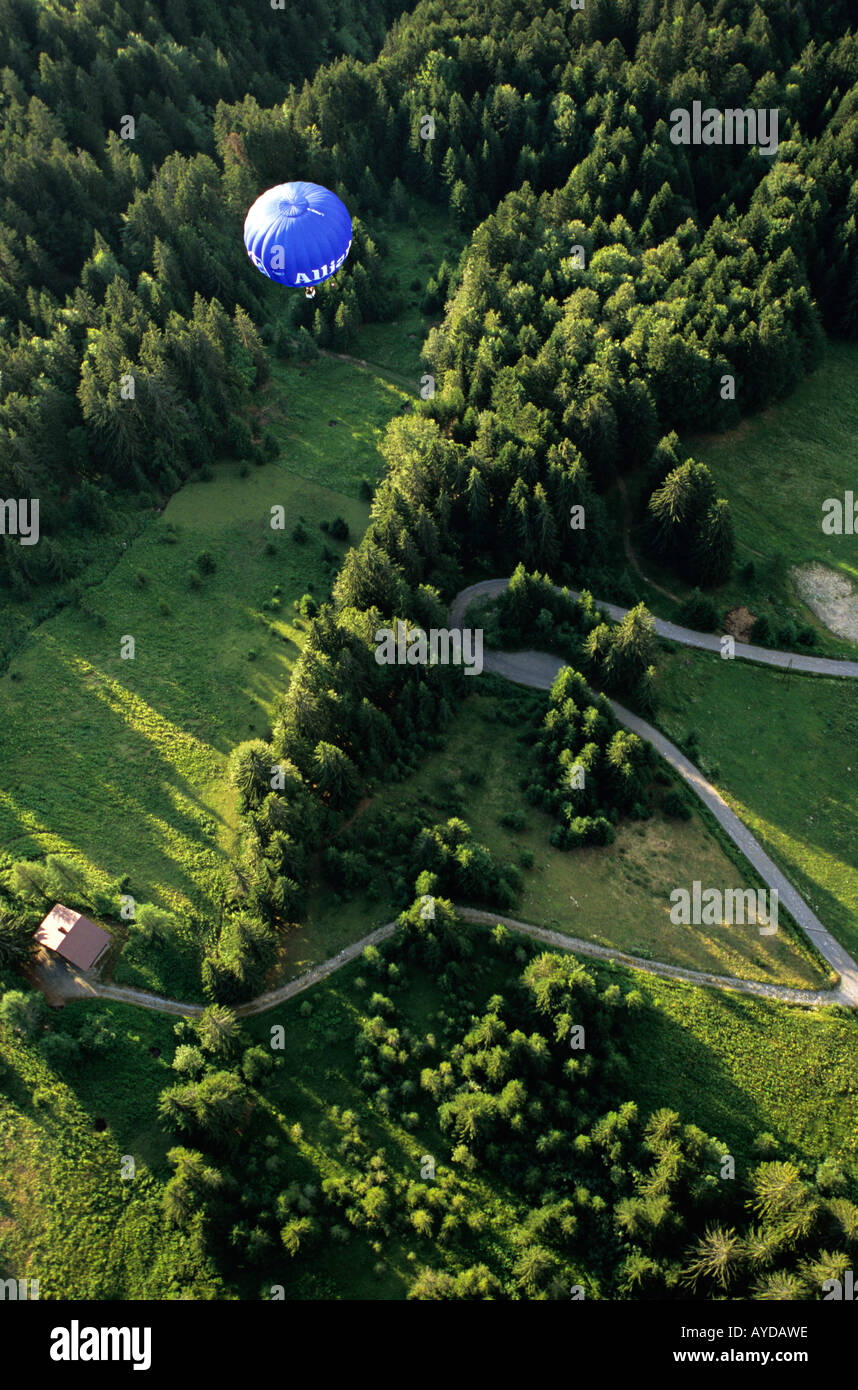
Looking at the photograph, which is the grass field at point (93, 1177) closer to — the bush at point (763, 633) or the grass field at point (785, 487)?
the bush at point (763, 633)

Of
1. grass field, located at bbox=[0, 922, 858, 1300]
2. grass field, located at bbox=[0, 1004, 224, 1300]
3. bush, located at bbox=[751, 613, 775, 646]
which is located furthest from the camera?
bush, located at bbox=[751, 613, 775, 646]

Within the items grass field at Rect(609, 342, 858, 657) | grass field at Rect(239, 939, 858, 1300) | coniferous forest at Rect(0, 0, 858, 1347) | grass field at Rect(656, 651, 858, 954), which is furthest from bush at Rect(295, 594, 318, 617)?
grass field at Rect(239, 939, 858, 1300)

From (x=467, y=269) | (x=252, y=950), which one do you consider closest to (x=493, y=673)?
(x=252, y=950)

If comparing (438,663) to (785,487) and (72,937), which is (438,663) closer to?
(72,937)

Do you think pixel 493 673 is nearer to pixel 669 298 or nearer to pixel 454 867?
pixel 454 867

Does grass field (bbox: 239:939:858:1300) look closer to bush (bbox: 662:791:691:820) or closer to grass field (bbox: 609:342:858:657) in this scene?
bush (bbox: 662:791:691:820)

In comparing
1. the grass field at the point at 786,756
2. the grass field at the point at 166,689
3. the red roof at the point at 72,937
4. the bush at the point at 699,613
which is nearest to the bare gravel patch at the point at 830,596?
the grass field at the point at 786,756

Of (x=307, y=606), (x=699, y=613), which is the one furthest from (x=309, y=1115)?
(x=699, y=613)
